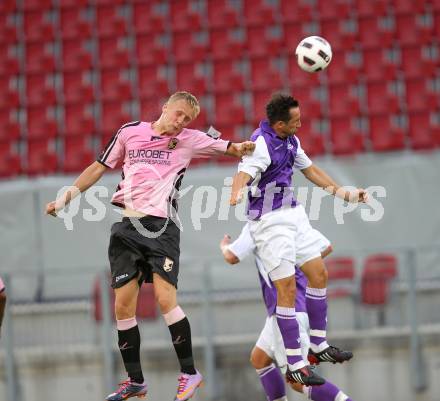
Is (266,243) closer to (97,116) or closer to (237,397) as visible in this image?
(237,397)

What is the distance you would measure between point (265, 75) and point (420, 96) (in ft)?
7.42

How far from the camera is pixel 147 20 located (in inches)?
578

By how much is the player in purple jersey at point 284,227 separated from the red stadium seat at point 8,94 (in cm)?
824

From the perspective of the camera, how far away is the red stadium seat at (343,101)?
13469 mm

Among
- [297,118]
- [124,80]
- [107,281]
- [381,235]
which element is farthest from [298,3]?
[297,118]

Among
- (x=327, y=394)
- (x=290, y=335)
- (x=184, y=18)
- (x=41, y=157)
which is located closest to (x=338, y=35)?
(x=184, y=18)

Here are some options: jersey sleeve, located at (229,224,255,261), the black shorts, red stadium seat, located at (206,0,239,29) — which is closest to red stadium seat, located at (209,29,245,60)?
red stadium seat, located at (206,0,239,29)

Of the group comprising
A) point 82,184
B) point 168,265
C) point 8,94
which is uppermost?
point 8,94

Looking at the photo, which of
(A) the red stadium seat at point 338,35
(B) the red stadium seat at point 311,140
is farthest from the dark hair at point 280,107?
(A) the red stadium seat at point 338,35

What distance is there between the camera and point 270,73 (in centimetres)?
1391

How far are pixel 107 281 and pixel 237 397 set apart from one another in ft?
6.32

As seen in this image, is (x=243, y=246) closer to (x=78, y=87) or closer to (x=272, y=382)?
(x=272, y=382)

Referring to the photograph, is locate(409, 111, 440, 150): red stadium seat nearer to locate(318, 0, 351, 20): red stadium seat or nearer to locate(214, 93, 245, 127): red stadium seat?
locate(318, 0, 351, 20): red stadium seat

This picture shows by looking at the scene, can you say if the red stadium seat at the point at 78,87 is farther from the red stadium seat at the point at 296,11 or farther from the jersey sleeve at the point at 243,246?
the jersey sleeve at the point at 243,246
